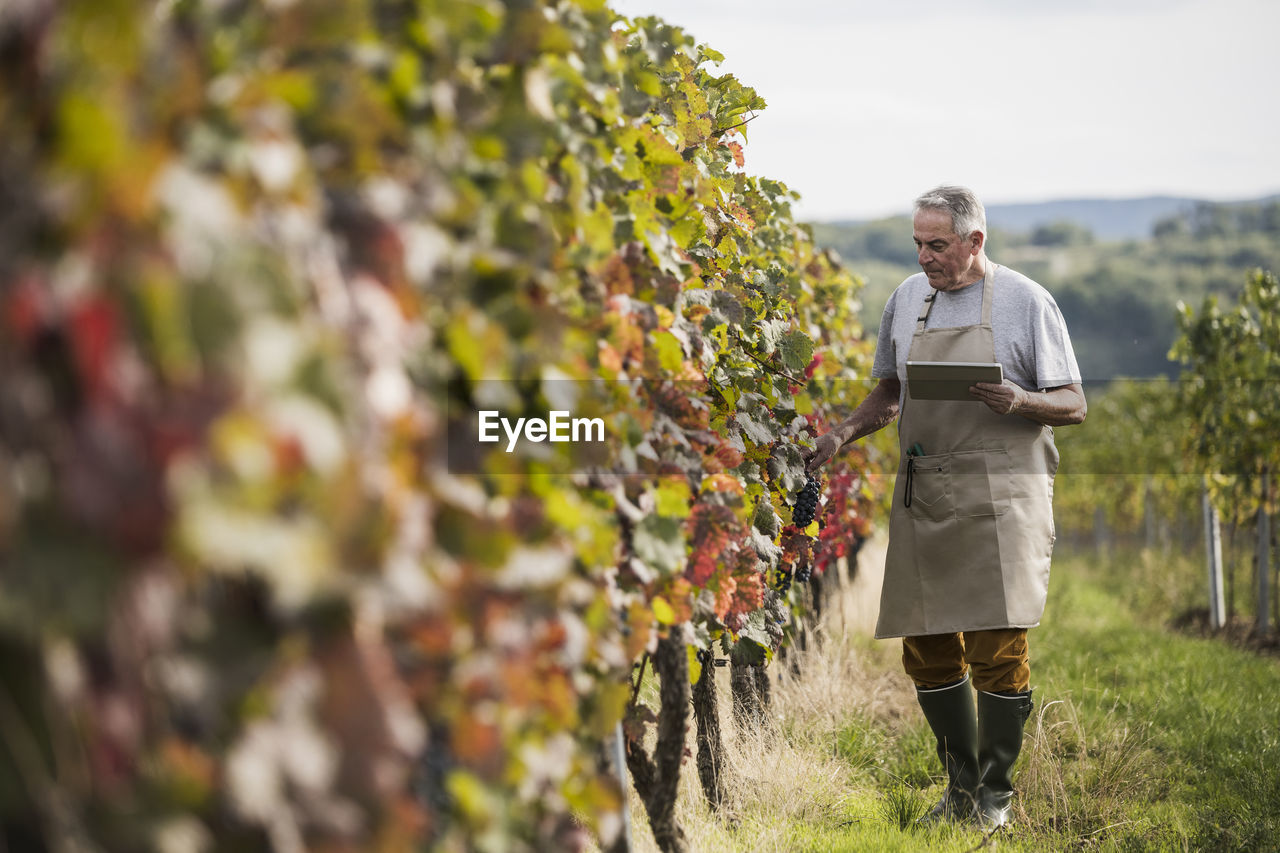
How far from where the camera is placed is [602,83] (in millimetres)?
1975

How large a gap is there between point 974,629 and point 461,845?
8.15 feet

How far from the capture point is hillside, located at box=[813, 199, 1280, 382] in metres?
76.9

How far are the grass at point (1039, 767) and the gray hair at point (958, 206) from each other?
1733 mm

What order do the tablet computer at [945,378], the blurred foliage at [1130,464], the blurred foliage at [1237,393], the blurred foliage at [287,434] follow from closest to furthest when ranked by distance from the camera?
the blurred foliage at [287,434], the tablet computer at [945,378], the blurred foliage at [1237,393], the blurred foliage at [1130,464]

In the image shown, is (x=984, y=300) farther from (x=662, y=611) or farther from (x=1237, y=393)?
(x=1237, y=393)

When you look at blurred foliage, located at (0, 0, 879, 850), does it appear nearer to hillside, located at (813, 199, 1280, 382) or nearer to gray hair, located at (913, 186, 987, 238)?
gray hair, located at (913, 186, 987, 238)

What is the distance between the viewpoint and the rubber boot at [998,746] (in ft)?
11.7

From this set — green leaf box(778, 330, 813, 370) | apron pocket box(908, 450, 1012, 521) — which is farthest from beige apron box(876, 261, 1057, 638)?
green leaf box(778, 330, 813, 370)

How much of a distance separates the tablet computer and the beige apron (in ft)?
0.63

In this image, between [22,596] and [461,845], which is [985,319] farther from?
[22,596]

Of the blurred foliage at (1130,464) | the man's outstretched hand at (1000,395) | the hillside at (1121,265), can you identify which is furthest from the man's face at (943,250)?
the hillside at (1121,265)

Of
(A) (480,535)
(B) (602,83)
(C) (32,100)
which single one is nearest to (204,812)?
(A) (480,535)

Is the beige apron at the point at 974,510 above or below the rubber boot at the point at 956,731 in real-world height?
above

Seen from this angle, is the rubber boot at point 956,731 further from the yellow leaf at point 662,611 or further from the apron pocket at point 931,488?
the yellow leaf at point 662,611
